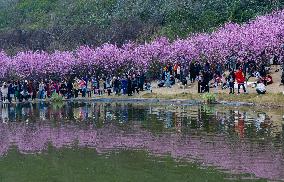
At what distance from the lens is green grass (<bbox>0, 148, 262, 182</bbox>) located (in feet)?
52.3

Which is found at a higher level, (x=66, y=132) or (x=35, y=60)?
(x=35, y=60)

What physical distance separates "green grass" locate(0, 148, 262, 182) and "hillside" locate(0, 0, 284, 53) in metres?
56.1

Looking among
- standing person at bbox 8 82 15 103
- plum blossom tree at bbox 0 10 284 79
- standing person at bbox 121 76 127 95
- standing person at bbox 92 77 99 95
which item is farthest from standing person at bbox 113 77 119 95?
plum blossom tree at bbox 0 10 284 79

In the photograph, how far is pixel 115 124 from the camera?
29219mm

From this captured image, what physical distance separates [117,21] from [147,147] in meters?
72.0

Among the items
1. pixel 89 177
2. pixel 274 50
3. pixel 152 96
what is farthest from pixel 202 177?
pixel 274 50

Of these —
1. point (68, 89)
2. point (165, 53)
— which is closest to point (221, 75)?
Result: point (68, 89)

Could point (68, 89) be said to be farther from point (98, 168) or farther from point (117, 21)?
point (117, 21)

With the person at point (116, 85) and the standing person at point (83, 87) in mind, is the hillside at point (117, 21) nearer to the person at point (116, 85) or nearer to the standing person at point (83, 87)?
the standing person at point (83, 87)

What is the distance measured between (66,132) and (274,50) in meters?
27.2

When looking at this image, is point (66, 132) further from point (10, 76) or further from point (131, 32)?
point (131, 32)

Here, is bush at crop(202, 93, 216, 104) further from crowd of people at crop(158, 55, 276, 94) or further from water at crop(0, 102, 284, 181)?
water at crop(0, 102, 284, 181)

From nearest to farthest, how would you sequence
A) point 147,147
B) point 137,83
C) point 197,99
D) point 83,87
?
point 147,147 < point 197,99 < point 137,83 < point 83,87

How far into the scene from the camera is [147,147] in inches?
832
